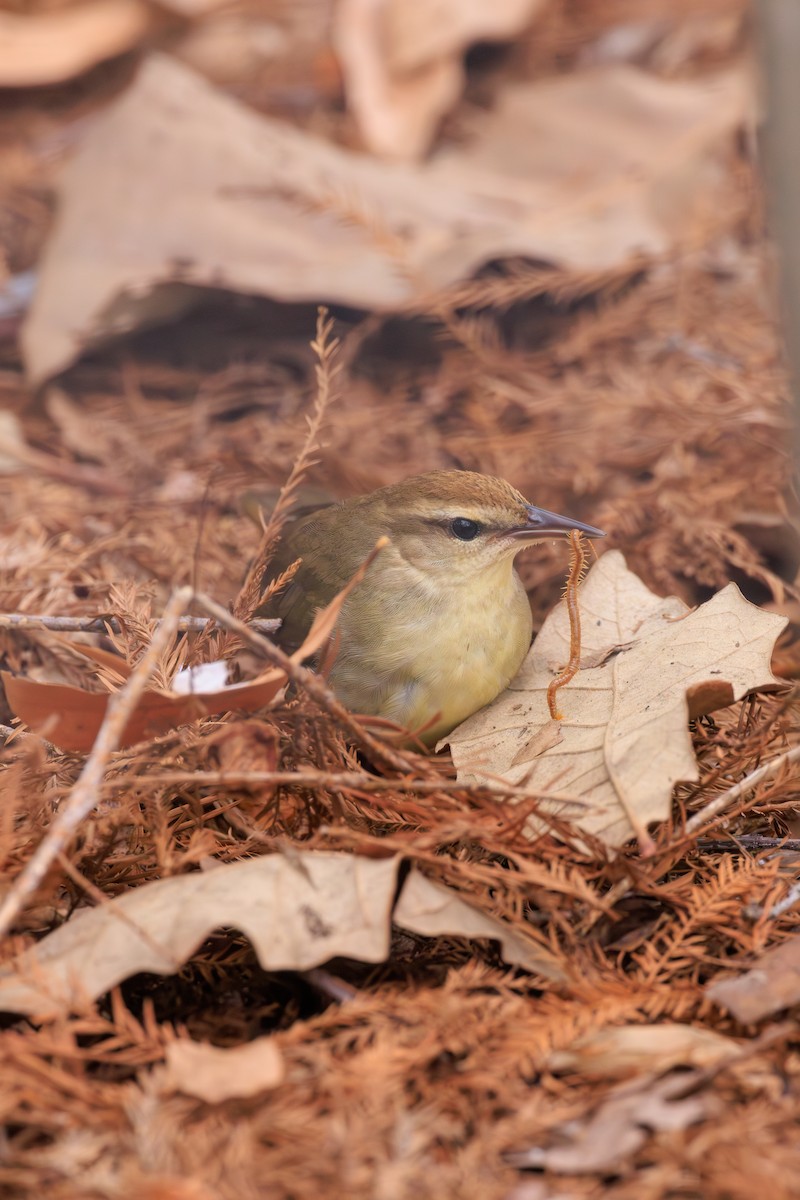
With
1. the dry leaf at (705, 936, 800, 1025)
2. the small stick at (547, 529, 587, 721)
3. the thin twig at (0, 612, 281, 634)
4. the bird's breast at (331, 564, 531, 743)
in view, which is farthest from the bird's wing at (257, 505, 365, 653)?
the dry leaf at (705, 936, 800, 1025)

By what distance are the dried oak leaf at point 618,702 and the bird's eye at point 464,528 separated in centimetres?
35

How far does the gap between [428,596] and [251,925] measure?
156 cm

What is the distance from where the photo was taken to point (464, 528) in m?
3.63

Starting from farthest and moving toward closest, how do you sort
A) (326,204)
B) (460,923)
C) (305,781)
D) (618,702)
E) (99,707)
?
(326,204) < (618,702) < (99,707) < (305,781) < (460,923)

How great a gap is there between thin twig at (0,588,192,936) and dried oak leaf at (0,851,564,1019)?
12 centimetres

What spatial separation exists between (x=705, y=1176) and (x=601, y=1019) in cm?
35

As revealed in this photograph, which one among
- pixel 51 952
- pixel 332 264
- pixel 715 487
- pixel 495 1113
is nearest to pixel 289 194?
pixel 332 264

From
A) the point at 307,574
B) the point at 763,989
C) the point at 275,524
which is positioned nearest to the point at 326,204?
the point at 307,574

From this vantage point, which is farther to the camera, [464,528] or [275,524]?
[464,528]

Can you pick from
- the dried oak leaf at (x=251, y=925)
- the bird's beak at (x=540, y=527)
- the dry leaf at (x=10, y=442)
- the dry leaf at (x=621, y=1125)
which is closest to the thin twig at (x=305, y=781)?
the dried oak leaf at (x=251, y=925)

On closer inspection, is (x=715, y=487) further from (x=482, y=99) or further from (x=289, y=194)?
(x=482, y=99)

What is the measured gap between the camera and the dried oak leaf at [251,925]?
2.13 meters

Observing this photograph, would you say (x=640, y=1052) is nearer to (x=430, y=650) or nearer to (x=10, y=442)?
(x=430, y=650)

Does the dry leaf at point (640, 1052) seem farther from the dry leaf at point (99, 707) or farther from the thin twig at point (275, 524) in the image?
the thin twig at point (275, 524)
